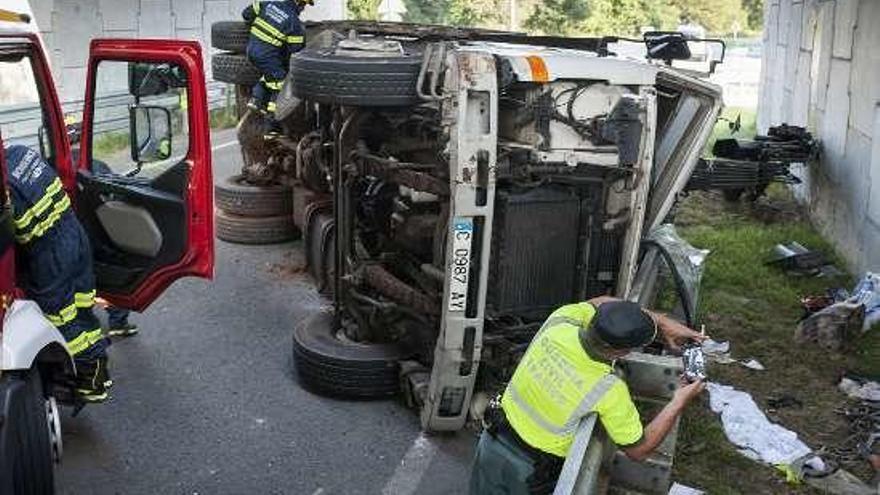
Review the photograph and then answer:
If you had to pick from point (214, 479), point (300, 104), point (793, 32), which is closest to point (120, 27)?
point (300, 104)

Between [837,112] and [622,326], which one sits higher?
[837,112]

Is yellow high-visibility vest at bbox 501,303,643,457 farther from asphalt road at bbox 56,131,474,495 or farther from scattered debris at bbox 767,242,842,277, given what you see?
scattered debris at bbox 767,242,842,277

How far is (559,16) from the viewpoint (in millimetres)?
35094

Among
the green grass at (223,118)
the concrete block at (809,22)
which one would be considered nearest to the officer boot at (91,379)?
the concrete block at (809,22)

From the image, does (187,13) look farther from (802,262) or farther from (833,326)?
(833,326)

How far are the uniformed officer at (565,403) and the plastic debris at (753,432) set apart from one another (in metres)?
1.50

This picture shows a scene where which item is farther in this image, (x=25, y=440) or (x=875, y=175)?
(x=875, y=175)

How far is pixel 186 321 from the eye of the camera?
6367 mm

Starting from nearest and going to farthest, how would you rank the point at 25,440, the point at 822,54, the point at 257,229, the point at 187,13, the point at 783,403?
the point at 25,440, the point at 783,403, the point at 257,229, the point at 822,54, the point at 187,13

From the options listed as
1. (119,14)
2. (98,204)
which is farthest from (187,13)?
(98,204)

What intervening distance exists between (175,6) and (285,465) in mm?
14798

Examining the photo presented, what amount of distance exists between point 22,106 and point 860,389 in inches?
196

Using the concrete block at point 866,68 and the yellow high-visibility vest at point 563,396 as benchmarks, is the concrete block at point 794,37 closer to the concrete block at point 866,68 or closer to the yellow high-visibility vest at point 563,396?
the concrete block at point 866,68

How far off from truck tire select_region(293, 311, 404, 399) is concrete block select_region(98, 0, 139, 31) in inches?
465
